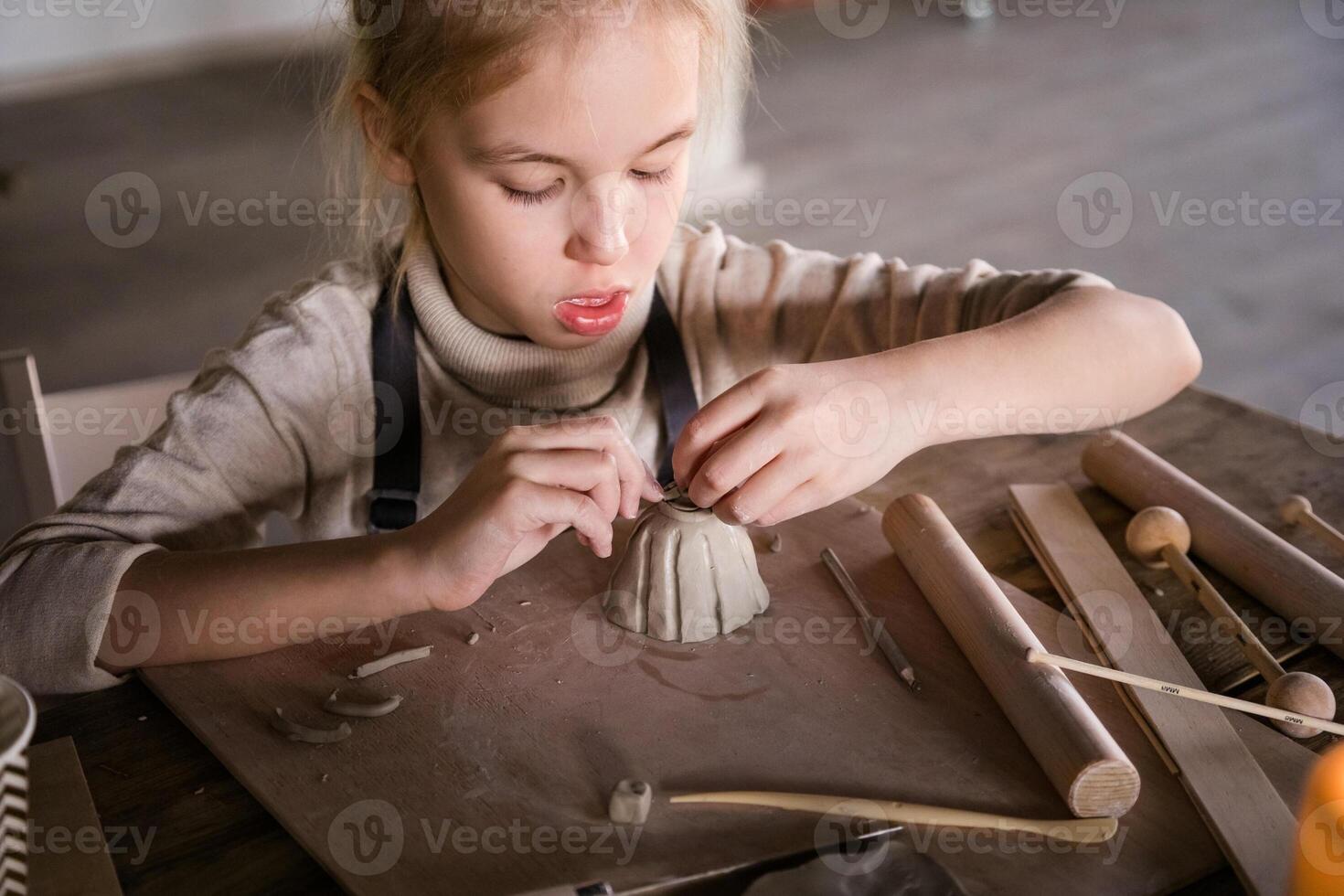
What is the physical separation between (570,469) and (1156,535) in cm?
49

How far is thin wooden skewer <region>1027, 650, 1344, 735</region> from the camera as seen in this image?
0.78 m

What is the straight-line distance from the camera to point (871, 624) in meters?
0.90

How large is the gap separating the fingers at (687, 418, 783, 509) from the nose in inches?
8.7

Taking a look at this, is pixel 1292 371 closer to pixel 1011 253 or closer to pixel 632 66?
pixel 1011 253

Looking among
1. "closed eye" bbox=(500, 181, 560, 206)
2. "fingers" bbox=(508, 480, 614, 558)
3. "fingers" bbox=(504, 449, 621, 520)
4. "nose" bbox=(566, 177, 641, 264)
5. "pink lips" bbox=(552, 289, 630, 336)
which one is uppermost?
"closed eye" bbox=(500, 181, 560, 206)

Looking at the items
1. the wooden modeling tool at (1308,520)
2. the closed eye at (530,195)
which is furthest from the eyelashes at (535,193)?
the wooden modeling tool at (1308,520)

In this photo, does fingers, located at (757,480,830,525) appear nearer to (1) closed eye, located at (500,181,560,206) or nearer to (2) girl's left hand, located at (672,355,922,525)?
(2) girl's left hand, located at (672,355,922,525)

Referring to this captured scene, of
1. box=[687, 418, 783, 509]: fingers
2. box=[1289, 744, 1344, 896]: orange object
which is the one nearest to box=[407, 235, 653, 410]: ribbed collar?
box=[687, 418, 783, 509]: fingers

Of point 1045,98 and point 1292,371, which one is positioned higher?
point 1045,98

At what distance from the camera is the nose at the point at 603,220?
991 mm

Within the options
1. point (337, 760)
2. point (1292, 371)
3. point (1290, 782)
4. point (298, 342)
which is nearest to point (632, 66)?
point (298, 342)

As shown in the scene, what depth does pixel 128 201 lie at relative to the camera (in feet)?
12.7

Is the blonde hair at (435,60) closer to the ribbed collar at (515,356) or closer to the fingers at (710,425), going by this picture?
the ribbed collar at (515,356)

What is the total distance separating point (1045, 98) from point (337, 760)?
166 inches
